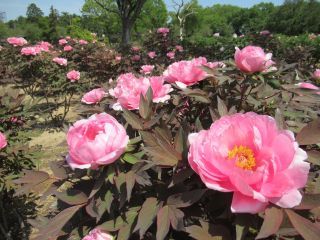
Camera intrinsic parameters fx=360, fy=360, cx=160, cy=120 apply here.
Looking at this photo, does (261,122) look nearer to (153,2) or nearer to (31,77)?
(31,77)

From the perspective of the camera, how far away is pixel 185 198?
0.91 m

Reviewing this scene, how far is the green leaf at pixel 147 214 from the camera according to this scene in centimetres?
90

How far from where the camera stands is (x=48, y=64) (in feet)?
24.5

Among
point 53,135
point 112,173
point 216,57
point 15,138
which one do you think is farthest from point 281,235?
point 216,57

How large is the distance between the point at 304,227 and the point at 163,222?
33 cm

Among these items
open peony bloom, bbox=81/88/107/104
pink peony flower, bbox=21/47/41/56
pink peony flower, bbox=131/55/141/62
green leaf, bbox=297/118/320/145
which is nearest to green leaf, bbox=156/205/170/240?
green leaf, bbox=297/118/320/145

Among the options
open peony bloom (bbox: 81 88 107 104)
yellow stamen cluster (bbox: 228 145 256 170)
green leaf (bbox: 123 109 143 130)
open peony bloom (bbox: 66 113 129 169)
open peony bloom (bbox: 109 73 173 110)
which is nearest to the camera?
yellow stamen cluster (bbox: 228 145 256 170)

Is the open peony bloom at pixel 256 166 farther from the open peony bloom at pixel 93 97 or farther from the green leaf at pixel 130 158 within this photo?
the open peony bloom at pixel 93 97

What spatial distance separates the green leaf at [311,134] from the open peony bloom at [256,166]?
17cm

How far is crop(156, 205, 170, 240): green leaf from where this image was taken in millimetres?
866

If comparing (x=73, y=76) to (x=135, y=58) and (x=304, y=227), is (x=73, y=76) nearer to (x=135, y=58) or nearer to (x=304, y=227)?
(x=135, y=58)

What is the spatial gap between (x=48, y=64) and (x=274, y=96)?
672cm

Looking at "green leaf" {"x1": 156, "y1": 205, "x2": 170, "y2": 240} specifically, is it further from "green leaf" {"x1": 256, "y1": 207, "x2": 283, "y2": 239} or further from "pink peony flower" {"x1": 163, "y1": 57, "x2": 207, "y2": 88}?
"pink peony flower" {"x1": 163, "y1": 57, "x2": 207, "y2": 88}

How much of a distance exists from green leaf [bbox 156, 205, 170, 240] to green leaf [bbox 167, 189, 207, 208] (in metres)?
0.02
